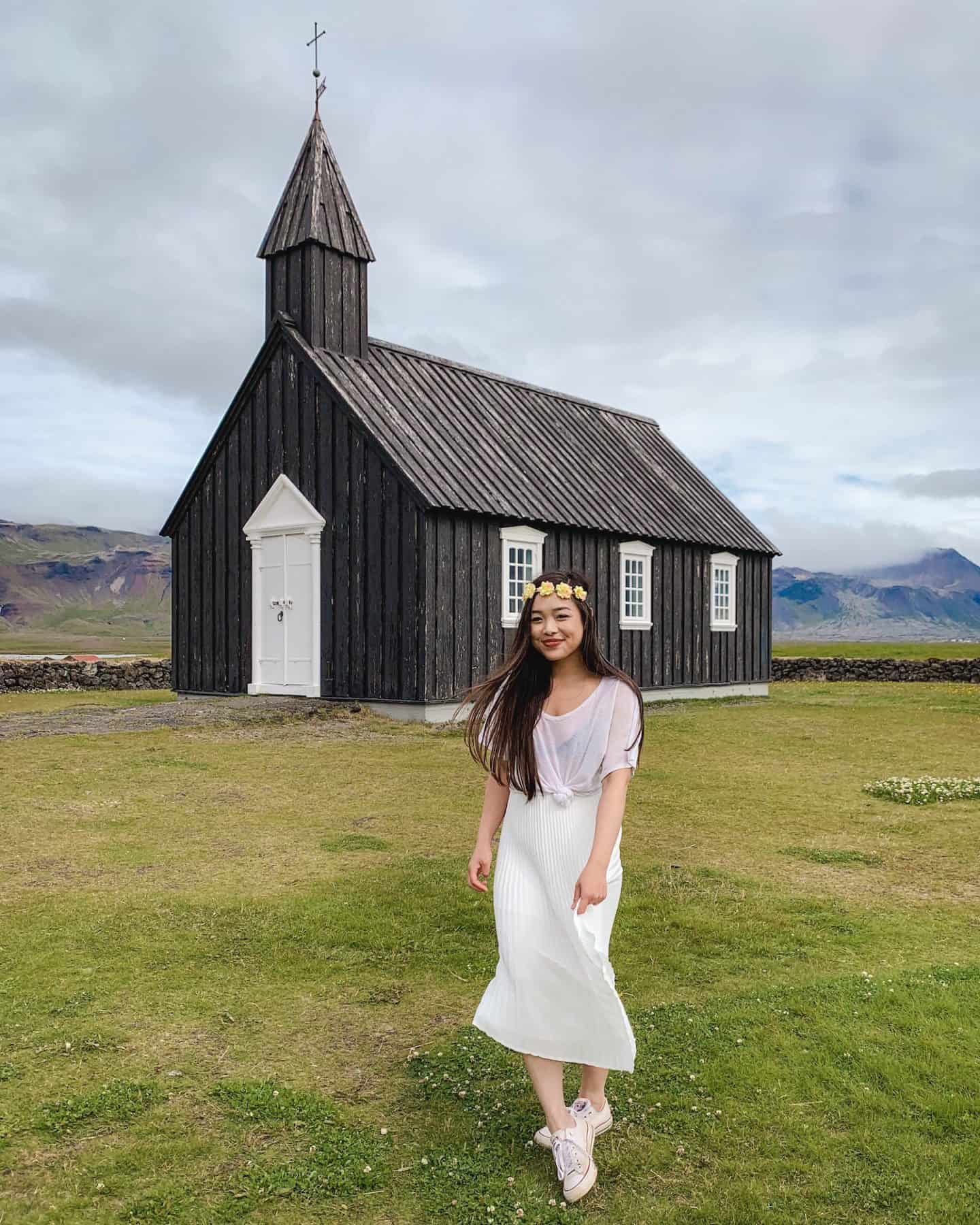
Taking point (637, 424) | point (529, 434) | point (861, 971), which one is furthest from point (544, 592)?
point (637, 424)

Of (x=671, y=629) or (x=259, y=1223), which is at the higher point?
(x=671, y=629)

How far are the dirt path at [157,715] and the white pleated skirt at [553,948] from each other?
13.7 m

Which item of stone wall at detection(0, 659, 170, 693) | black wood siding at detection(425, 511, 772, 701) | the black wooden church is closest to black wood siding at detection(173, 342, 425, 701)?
the black wooden church

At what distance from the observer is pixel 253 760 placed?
14312mm

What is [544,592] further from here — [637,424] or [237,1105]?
[637,424]

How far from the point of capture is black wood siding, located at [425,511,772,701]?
19.3 metres

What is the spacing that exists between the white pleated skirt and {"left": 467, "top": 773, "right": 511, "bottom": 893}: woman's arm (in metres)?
0.12

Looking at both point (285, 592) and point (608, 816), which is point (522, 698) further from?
point (285, 592)

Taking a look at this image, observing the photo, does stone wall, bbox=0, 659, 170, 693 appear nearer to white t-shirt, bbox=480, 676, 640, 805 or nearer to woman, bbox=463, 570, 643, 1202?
woman, bbox=463, 570, 643, 1202

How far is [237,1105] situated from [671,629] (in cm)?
2194

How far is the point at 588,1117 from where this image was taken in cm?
419

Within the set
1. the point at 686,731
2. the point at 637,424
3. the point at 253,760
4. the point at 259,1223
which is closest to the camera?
the point at 259,1223

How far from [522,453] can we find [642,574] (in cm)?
421

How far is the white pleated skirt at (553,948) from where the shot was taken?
4051 mm
